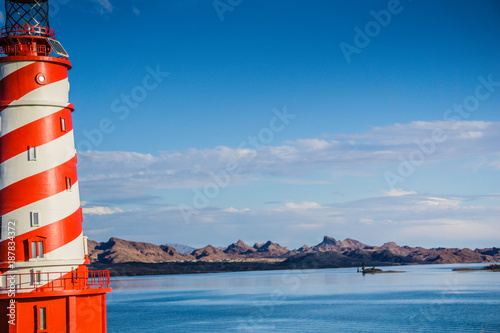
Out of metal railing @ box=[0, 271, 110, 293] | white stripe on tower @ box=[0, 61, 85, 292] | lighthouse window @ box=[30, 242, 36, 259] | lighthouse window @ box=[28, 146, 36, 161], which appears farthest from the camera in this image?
lighthouse window @ box=[28, 146, 36, 161]

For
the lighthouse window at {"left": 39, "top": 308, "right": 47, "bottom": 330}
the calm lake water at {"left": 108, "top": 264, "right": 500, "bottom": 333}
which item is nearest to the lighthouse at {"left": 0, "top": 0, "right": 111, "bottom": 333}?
the lighthouse window at {"left": 39, "top": 308, "right": 47, "bottom": 330}

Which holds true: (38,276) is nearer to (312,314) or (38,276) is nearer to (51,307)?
(51,307)

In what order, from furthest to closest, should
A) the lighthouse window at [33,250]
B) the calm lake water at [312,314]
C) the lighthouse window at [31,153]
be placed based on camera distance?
the calm lake water at [312,314], the lighthouse window at [31,153], the lighthouse window at [33,250]

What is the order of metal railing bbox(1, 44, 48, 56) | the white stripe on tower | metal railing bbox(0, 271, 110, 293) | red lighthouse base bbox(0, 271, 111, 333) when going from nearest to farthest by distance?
red lighthouse base bbox(0, 271, 111, 333) < metal railing bbox(0, 271, 110, 293) < the white stripe on tower < metal railing bbox(1, 44, 48, 56)

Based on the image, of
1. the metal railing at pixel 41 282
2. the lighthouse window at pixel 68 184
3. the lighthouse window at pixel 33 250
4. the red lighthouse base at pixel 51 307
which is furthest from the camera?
the lighthouse window at pixel 68 184

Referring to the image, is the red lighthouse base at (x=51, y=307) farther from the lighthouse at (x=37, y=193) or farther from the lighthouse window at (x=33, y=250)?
the lighthouse window at (x=33, y=250)

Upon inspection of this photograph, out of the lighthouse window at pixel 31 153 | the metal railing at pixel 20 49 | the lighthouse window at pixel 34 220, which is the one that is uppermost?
the metal railing at pixel 20 49

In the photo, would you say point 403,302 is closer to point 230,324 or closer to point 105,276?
point 230,324

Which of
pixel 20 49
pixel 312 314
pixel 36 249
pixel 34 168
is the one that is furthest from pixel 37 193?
pixel 312 314

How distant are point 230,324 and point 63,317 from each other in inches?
1419

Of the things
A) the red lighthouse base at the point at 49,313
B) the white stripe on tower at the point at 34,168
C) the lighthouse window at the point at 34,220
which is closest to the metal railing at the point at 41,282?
the white stripe on tower at the point at 34,168

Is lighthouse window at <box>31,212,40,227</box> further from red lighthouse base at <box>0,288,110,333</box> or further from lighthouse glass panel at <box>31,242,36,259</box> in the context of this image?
red lighthouse base at <box>0,288,110,333</box>

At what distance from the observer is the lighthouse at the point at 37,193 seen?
13680mm

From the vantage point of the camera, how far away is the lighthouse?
539 inches
